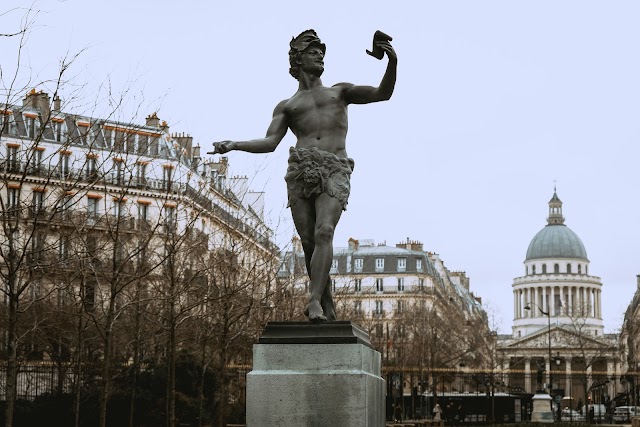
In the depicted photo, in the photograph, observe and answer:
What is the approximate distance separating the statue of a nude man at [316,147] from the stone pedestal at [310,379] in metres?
0.40

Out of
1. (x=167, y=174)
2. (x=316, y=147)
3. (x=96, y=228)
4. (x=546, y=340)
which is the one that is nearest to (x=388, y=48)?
(x=316, y=147)

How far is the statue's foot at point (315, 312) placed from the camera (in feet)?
37.3

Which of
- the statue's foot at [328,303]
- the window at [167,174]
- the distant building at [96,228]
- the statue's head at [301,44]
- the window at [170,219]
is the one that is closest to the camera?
the statue's foot at [328,303]

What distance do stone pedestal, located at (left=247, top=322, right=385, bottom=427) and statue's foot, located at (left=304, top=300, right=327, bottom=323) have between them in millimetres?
171

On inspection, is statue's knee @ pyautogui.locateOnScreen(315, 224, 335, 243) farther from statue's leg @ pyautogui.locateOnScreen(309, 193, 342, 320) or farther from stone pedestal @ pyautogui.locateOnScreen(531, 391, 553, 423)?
stone pedestal @ pyautogui.locateOnScreen(531, 391, 553, 423)

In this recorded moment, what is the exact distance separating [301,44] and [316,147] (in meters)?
1.27

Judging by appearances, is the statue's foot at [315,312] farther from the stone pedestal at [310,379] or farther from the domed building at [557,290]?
the domed building at [557,290]

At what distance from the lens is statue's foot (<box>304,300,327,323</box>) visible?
37.3ft

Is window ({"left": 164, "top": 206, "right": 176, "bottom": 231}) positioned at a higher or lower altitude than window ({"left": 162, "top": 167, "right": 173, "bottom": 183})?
lower

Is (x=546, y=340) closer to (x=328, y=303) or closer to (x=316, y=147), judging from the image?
(x=328, y=303)

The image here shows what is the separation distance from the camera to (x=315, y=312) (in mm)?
11406

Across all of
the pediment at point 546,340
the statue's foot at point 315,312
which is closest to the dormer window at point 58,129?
the statue's foot at point 315,312

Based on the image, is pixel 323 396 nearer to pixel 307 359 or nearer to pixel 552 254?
pixel 307 359

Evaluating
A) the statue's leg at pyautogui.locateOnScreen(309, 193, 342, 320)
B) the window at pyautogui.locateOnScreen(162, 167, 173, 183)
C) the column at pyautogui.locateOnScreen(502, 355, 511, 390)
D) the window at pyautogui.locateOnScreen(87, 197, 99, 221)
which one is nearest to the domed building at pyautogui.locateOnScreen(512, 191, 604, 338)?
the column at pyautogui.locateOnScreen(502, 355, 511, 390)
